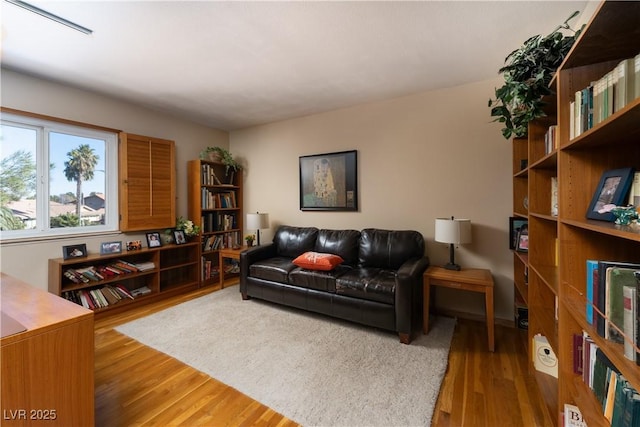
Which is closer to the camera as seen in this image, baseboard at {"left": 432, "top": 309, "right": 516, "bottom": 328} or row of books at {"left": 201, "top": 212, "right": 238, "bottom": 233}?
baseboard at {"left": 432, "top": 309, "right": 516, "bottom": 328}

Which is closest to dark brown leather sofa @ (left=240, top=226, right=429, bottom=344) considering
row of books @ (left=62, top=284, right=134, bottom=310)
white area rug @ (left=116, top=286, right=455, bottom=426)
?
white area rug @ (left=116, top=286, right=455, bottom=426)

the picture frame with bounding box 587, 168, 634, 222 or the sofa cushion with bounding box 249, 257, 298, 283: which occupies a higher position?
the picture frame with bounding box 587, 168, 634, 222

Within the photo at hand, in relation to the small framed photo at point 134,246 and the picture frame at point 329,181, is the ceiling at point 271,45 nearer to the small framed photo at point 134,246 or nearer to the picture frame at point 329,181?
the picture frame at point 329,181

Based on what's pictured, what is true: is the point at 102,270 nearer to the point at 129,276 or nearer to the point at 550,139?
the point at 129,276

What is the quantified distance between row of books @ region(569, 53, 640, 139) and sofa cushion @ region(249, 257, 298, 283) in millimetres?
2505

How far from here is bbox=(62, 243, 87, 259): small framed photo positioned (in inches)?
105

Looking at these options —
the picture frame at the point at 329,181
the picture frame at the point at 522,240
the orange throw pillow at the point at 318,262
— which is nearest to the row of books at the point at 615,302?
the picture frame at the point at 522,240

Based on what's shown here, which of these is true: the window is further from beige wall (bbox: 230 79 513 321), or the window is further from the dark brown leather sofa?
beige wall (bbox: 230 79 513 321)

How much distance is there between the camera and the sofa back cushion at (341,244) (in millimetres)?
3082

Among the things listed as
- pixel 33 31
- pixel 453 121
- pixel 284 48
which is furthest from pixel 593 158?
pixel 33 31

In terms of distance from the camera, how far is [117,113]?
3158 mm

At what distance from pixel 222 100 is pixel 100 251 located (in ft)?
7.38

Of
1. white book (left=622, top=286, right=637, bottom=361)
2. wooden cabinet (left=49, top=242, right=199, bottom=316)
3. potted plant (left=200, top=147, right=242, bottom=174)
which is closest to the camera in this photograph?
white book (left=622, top=286, right=637, bottom=361)

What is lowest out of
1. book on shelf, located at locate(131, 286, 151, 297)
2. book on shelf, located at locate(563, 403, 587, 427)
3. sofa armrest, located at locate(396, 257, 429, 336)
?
book on shelf, located at locate(131, 286, 151, 297)
